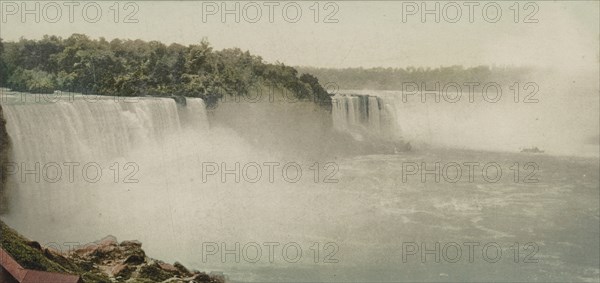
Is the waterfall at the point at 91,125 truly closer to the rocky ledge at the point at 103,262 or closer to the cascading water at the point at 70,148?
the cascading water at the point at 70,148

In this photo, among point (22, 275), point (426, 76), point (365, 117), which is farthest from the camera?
point (365, 117)

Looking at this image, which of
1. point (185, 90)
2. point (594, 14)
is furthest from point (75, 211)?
point (594, 14)

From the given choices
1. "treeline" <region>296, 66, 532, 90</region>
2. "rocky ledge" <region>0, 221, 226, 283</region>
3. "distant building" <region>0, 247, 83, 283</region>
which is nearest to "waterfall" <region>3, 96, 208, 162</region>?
"rocky ledge" <region>0, 221, 226, 283</region>

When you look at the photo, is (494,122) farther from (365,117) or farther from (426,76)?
(365,117)

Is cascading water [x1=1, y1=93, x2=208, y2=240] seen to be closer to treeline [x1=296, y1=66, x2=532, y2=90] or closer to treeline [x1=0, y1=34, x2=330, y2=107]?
treeline [x1=0, y1=34, x2=330, y2=107]

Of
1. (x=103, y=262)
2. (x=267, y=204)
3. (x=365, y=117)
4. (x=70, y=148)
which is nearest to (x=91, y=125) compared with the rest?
(x=70, y=148)
